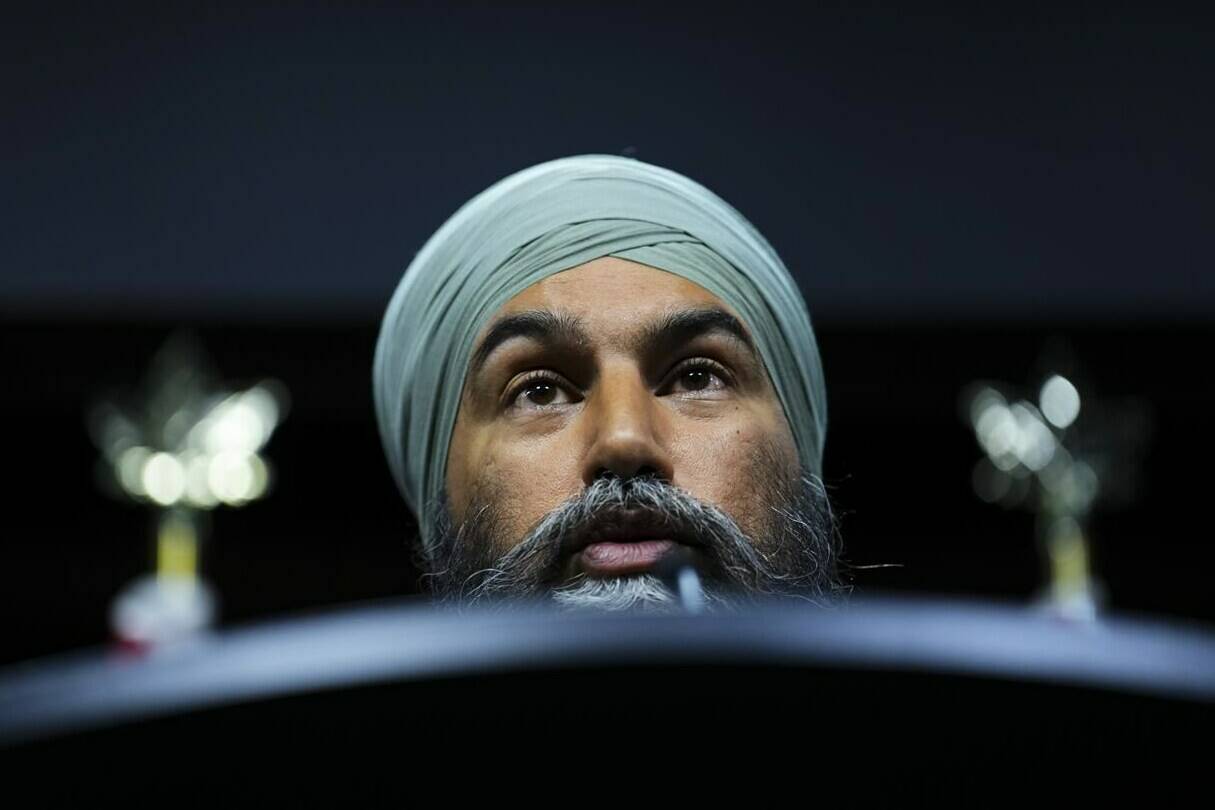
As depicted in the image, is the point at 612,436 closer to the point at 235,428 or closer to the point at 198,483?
the point at 235,428

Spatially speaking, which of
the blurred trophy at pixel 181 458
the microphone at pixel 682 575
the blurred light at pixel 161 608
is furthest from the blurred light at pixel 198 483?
the microphone at pixel 682 575

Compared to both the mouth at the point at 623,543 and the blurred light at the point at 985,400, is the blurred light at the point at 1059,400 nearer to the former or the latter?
the blurred light at the point at 985,400

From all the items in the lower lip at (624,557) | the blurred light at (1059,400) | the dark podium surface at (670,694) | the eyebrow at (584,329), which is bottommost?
the dark podium surface at (670,694)

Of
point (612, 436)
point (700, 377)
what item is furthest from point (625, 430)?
point (700, 377)

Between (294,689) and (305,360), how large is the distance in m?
3.92

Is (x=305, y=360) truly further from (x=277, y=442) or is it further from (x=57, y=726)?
(x=57, y=726)

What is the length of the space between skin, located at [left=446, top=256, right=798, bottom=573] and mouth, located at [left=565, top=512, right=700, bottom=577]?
0.11 feet

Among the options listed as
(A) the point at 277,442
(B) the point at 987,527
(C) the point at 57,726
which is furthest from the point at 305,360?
(C) the point at 57,726

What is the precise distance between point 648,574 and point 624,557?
18 millimetres

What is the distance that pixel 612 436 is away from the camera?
98 centimetres

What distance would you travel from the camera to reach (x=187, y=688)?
0.25m

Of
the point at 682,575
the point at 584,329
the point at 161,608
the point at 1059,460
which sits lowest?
the point at 682,575

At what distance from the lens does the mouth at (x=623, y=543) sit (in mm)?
951

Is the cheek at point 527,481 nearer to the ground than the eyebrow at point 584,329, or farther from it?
nearer to the ground
